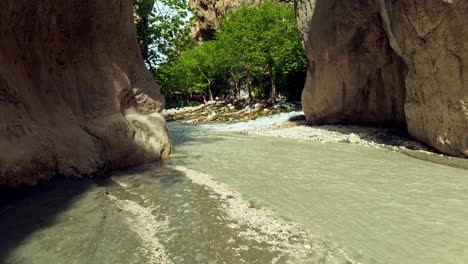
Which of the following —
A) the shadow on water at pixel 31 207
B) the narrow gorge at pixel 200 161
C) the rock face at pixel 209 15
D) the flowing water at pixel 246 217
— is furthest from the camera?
the rock face at pixel 209 15

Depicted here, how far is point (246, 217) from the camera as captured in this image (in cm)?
474

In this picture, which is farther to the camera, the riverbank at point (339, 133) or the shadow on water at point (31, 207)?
the riverbank at point (339, 133)

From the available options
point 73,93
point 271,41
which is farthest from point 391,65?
point 271,41

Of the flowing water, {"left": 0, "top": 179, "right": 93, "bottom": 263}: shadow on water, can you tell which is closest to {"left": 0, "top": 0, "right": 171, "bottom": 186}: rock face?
{"left": 0, "top": 179, "right": 93, "bottom": 263}: shadow on water

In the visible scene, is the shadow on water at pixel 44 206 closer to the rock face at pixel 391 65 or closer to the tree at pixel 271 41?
the rock face at pixel 391 65

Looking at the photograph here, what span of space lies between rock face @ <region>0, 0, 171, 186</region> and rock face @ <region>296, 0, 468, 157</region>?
7342mm

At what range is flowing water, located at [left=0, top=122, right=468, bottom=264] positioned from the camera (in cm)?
368

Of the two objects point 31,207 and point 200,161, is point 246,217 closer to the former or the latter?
point 31,207

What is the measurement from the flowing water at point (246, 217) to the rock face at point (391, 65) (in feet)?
7.11

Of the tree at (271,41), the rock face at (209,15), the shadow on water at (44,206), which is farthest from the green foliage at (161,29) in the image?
the rock face at (209,15)

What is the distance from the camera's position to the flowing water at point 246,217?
368 centimetres

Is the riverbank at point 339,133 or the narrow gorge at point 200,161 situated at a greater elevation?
the narrow gorge at point 200,161

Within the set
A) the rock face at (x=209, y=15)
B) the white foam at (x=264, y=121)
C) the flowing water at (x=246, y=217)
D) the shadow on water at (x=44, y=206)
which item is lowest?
the white foam at (x=264, y=121)

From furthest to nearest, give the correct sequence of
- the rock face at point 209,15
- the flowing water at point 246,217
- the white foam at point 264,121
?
the rock face at point 209,15 < the white foam at point 264,121 < the flowing water at point 246,217
